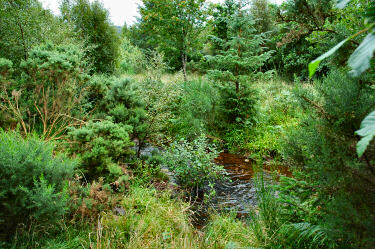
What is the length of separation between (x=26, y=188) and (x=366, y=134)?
2.37m

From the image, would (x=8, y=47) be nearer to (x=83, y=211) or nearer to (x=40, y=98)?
(x=40, y=98)

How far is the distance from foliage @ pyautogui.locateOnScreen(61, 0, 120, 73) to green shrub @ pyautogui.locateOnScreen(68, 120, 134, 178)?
5.70 metres

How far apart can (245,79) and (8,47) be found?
19.1 ft

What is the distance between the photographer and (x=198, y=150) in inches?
167

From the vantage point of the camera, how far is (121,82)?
4.57 metres

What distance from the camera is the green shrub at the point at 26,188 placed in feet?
6.70

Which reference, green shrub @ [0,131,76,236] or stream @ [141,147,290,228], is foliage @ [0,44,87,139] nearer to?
green shrub @ [0,131,76,236]

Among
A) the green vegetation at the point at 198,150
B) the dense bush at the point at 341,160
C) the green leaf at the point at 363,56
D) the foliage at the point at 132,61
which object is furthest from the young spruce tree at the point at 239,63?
the green leaf at the point at 363,56

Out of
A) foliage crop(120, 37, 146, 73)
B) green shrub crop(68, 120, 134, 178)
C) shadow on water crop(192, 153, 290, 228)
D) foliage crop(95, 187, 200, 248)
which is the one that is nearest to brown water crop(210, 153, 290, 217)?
shadow on water crop(192, 153, 290, 228)

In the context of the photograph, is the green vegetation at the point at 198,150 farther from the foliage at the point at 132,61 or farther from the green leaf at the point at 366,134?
the foliage at the point at 132,61

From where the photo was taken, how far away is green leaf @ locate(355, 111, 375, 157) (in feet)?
1.89

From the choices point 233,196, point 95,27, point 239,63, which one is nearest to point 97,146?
point 233,196

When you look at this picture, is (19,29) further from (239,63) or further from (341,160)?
(341,160)

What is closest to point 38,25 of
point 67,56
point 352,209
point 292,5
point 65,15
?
point 67,56
